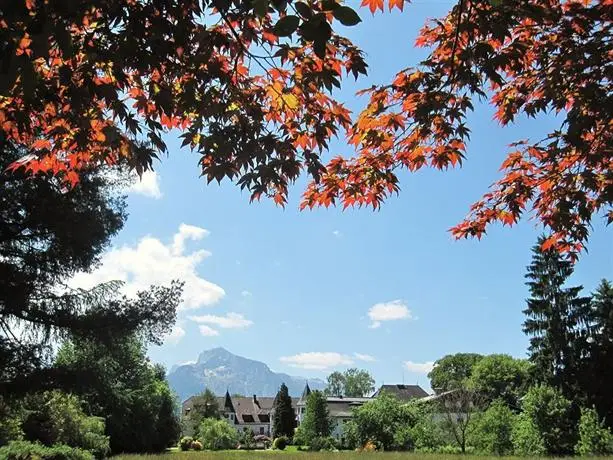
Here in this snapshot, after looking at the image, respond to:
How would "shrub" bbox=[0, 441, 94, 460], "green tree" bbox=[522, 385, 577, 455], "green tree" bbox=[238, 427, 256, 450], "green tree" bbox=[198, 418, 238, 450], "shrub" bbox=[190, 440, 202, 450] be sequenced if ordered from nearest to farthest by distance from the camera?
"shrub" bbox=[0, 441, 94, 460]
"green tree" bbox=[522, 385, 577, 455]
"shrub" bbox=[190, 440, 202, 450]
"green tree" bbox=[198, 418, 238, 450]
"green tree" bbox=[238, 427, 256, 450]

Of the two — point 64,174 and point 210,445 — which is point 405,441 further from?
point 64,174

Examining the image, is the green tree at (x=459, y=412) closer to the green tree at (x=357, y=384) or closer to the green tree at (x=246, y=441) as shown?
the green tree at (x=246, y=441)

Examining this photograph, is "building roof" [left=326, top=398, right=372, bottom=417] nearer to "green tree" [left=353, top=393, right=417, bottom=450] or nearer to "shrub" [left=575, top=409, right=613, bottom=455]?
"green tree" [left=353, top=393, right=417, bottom=450]

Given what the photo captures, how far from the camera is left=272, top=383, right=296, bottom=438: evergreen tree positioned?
60438 mm

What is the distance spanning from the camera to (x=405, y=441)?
33.4 meters

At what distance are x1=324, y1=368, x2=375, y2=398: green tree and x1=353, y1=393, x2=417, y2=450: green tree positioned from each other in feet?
229

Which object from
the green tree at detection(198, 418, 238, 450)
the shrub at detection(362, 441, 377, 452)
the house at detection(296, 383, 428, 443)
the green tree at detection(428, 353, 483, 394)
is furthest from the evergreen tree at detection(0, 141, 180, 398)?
the green tree at detection(428, 353, 483, 394)

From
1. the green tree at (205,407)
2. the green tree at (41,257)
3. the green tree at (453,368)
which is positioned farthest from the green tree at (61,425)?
the green tree at (453,368)

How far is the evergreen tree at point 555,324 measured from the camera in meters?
36.5

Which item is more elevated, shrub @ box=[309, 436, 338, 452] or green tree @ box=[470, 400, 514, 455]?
green tree @ box=[470, 400, 514, 455]

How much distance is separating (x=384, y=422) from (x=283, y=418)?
28884 mm

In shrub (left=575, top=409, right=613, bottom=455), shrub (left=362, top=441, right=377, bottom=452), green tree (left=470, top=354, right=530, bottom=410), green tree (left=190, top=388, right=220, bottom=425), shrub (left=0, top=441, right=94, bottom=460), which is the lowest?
shrub (left=362, top=441, right=377, bottom=452)

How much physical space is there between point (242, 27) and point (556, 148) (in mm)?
3017

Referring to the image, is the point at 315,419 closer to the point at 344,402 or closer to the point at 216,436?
the point at 216,436
